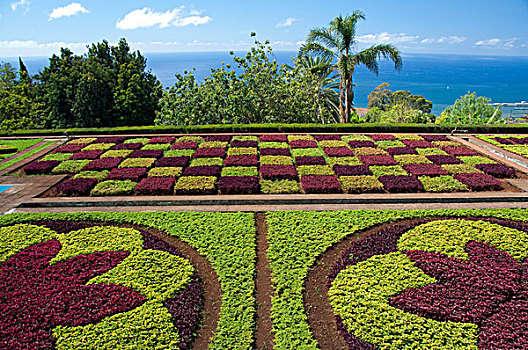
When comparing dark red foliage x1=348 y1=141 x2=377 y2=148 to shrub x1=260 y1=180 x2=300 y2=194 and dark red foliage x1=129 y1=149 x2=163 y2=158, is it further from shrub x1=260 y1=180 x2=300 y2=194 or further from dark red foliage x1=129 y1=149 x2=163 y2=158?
dark red foliage x1=129 y1=149 x2=163 y2=158

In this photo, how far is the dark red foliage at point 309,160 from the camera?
1577 cm

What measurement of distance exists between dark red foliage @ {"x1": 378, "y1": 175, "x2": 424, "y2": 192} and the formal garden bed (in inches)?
1.4

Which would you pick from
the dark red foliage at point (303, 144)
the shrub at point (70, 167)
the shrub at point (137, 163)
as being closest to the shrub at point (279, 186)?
the dark red foliage at point (303, 144)

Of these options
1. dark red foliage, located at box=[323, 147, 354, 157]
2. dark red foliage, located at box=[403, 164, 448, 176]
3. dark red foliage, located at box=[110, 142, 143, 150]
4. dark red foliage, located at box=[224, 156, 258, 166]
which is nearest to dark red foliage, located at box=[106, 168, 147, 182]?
dark red foliage, located at box=[110, 142, 143, 150]

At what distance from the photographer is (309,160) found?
52.4 feet

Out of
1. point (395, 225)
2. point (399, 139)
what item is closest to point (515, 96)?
point (399, 139)

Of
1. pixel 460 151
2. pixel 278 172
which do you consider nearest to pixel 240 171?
pixel 278 172

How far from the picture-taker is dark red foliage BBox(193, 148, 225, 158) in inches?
656

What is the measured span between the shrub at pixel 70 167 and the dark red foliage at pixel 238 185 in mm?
6603

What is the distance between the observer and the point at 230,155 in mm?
16703

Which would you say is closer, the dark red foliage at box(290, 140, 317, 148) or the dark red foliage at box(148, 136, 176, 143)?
the dark red foliage at box(290, 140, 317, 148)

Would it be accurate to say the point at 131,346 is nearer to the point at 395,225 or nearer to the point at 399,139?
the point at 395,225

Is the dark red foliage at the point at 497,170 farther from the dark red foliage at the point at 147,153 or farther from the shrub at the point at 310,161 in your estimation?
the dark red foliage at the point at 147,153

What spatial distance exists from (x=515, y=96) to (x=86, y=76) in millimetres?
164482
